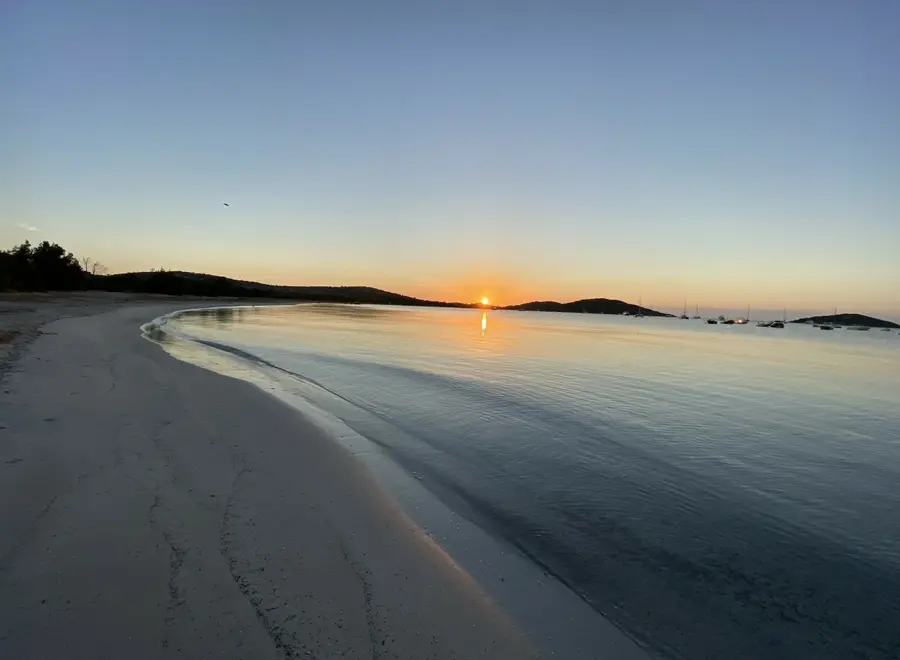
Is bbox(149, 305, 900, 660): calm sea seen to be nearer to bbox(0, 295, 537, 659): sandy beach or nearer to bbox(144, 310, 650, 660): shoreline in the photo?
bbox(144, 310, 650, 660): shoreline

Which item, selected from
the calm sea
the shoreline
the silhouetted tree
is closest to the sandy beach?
the shoreline

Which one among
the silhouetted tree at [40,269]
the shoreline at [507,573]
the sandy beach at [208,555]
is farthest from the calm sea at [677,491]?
the silhouetted tree at [40,269]

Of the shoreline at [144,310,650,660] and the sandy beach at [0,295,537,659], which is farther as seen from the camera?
the shoreline at [144,310,650,660]

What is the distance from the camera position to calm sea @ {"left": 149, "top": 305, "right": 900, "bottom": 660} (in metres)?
4.94

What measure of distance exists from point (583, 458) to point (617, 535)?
334 cm

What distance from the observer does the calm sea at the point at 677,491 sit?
4941mm

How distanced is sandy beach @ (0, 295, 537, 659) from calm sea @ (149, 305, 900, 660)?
162 cm

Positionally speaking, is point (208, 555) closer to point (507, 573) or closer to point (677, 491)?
point (507, 573)

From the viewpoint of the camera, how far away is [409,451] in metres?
9.55

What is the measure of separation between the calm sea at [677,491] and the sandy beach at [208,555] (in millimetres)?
1618

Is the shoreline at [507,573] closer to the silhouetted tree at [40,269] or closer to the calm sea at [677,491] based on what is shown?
the calm sea at [677,491]

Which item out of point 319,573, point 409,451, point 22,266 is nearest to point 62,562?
point 319,573

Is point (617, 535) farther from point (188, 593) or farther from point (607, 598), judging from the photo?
point (188, 593)

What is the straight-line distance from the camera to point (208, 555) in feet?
14.3
